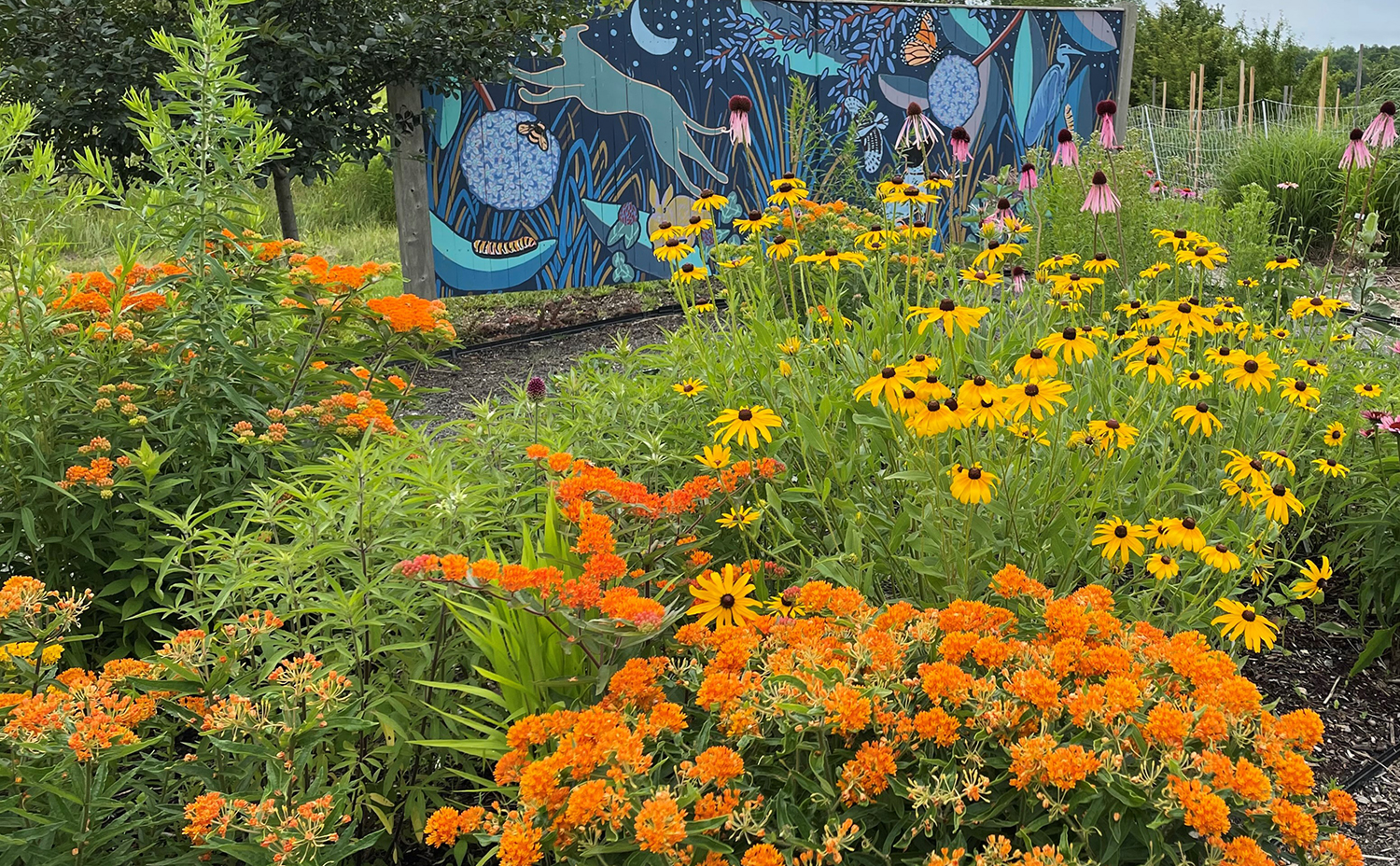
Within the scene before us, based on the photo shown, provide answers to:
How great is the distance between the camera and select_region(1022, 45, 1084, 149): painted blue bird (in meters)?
8.90

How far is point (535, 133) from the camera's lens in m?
6.32

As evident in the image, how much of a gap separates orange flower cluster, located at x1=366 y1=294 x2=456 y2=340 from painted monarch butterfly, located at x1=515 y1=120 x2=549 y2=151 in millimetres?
4106

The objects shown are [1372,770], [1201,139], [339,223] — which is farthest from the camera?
[1201,139]

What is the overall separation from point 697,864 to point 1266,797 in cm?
68

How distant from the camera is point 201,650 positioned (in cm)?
137

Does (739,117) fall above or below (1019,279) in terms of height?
above

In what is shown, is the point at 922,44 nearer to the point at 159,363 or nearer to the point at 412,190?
the point at 412,190

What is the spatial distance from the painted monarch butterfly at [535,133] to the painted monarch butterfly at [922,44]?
11.3ft

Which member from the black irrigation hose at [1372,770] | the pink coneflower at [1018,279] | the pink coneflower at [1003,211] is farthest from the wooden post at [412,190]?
the black irrigation hose at [1372,770]

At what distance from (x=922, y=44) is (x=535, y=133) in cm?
373

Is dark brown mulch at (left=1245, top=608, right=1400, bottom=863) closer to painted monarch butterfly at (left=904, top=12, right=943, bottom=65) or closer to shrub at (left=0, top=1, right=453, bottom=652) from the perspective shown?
shrub at (left=0, top=1, right=453, bottom=652)

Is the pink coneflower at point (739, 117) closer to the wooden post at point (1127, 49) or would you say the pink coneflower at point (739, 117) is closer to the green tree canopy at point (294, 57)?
the green tree canopy at point (294, 57)

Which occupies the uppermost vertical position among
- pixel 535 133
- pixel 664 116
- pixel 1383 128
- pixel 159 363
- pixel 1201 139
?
pixel 1201 139

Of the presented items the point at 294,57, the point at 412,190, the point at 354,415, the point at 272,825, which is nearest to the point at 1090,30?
the point at 412,190
